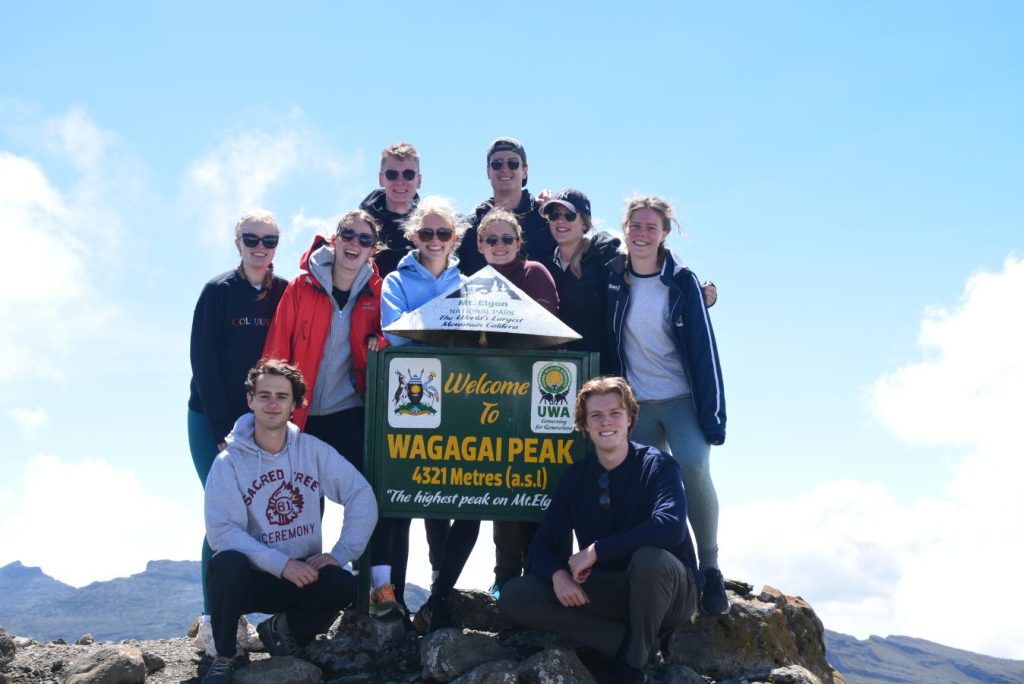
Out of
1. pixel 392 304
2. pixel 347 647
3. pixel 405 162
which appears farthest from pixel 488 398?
pixel 405 162

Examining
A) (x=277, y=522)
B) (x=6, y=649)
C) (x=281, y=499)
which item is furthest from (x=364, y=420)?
(x=6, y=649)

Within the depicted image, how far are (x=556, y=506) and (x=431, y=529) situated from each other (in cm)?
198

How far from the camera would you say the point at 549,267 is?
29.1 feet

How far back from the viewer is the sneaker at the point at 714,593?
7738mm

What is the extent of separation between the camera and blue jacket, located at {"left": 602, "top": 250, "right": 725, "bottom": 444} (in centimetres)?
760

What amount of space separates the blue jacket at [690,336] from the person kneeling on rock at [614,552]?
36.1 inches

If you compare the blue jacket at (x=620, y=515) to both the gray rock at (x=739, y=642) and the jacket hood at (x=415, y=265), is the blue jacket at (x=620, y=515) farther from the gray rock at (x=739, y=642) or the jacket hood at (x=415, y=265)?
the jacket hood at (x=415, y=265)

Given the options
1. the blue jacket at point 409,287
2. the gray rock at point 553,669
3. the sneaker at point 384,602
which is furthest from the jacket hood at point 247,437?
the gray rock at point 553,669

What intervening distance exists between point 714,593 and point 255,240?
16.0 feet

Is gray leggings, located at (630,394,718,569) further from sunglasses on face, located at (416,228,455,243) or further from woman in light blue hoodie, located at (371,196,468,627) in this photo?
sunglasses on face, located at (416,228,455,243)

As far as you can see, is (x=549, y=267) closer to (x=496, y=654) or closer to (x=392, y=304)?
(x=392, y=304)

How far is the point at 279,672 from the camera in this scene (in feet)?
23.8

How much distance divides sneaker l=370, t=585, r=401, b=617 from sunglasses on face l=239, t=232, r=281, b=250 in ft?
10.1

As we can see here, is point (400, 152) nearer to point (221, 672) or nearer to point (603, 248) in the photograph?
point (603, 248)
